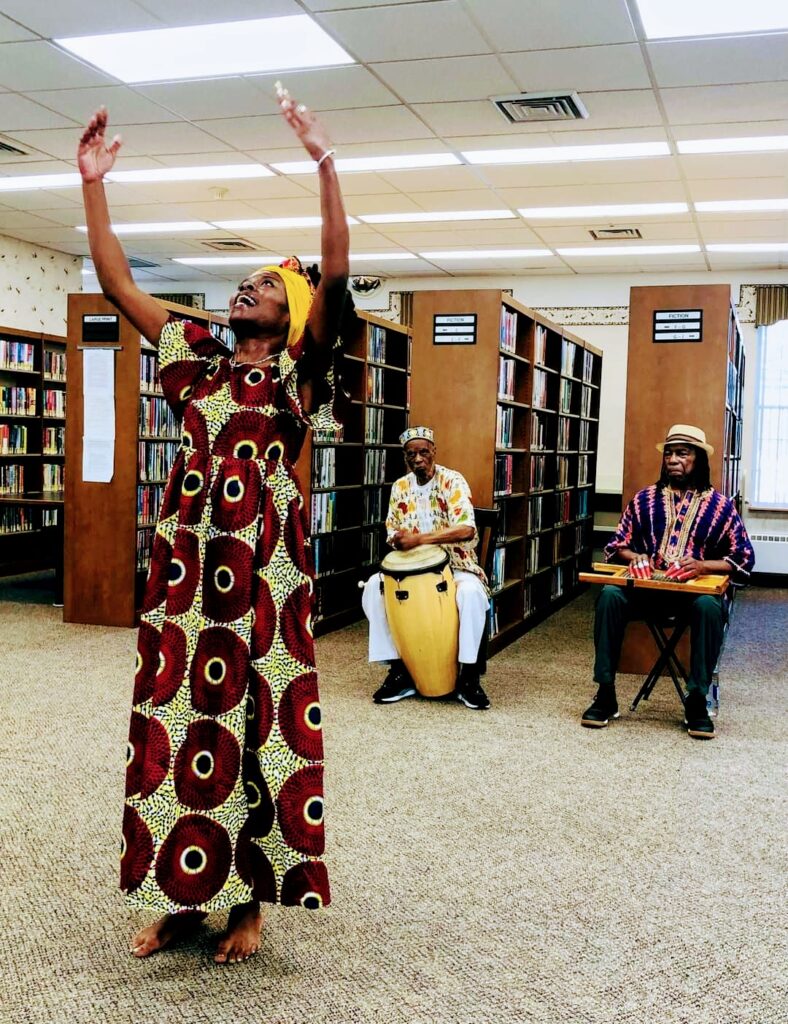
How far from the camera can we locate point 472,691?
4988 mm

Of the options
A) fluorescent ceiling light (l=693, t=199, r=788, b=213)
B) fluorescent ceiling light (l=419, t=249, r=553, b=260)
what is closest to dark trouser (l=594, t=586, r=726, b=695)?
fluorescent ceiling light (l=693, t=199, r=788, b=213)

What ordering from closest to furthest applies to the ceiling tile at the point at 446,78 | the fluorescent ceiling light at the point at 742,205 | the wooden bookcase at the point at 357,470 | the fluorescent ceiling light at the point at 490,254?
the ceiling tile at the point at 446,78
the wooden bookcase at the point at 357,470
the fluorescent ceiling light at the point at 742,205
the fluorescent ceiling light at the point at 490,254

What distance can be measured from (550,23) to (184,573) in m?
3.66

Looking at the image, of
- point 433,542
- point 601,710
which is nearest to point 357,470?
point 433,542

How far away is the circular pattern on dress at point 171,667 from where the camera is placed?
229cm

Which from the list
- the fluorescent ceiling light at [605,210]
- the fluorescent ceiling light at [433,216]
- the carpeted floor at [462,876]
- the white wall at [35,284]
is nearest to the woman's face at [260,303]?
the carpeted floor at [462,876]

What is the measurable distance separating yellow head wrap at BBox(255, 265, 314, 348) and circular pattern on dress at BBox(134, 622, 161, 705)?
2.38 ft

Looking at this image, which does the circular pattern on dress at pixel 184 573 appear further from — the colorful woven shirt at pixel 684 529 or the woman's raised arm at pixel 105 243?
the colorful woven shirt at pixel 684 529

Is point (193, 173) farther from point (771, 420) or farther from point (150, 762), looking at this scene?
point (771, 420)

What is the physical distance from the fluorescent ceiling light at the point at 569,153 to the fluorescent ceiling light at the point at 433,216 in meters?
1.47

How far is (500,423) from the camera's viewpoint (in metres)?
6.11

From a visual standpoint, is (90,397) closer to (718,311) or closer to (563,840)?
(718,311)

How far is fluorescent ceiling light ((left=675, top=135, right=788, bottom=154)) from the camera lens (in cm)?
641

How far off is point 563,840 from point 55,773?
1889mm
